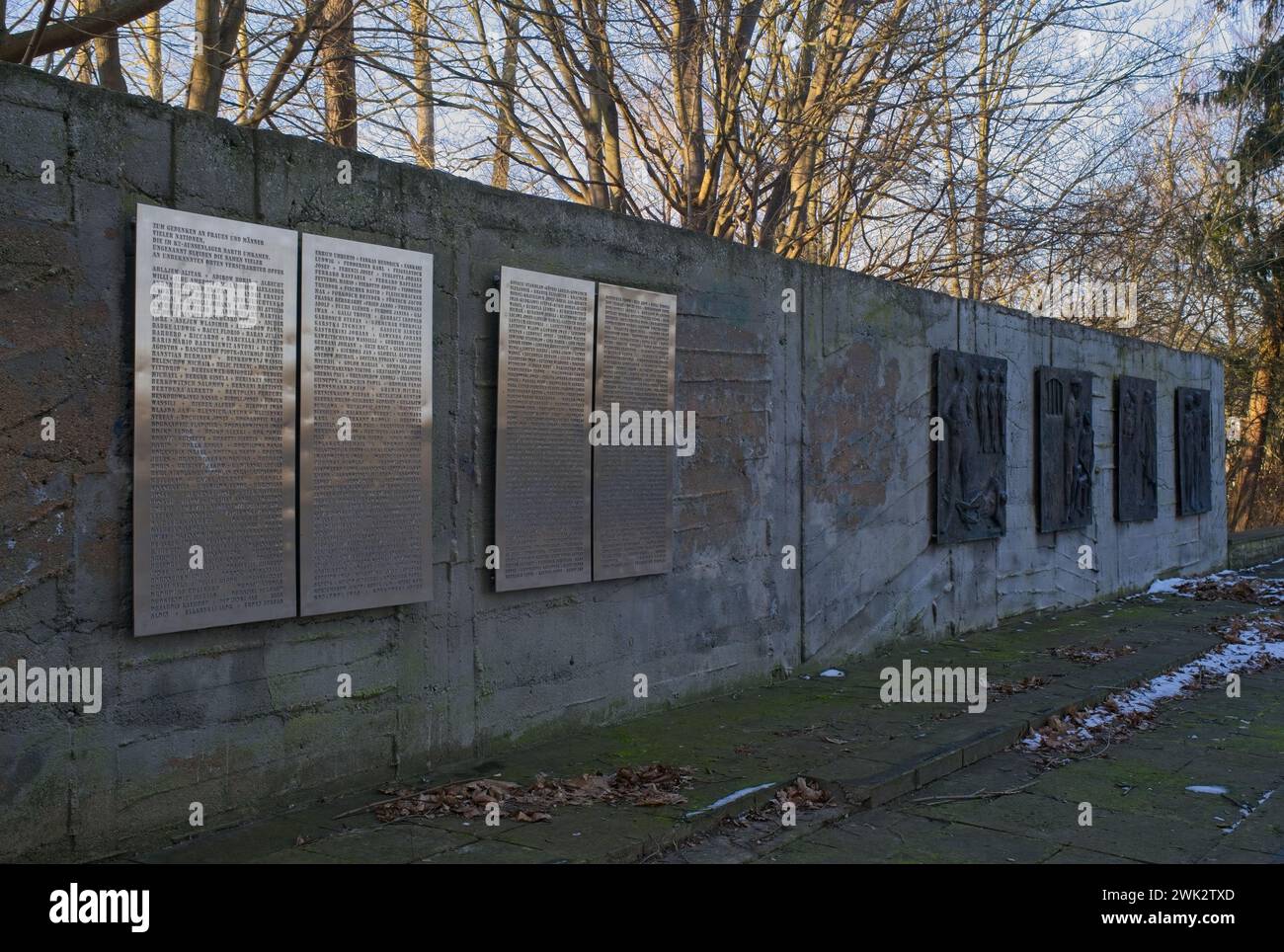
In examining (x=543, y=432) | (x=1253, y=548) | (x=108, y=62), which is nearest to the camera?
(x=543, y=432)

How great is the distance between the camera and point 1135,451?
49.2 feet

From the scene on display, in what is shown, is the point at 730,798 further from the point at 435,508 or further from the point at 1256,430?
the point at 1256,430

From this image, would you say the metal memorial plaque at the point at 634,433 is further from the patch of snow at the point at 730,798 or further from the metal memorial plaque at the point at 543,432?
the patch of snow at the point at 730,798

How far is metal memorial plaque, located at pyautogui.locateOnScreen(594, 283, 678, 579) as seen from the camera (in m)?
7.32

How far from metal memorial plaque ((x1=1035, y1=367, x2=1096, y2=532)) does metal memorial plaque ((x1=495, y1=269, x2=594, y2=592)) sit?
7.10 m

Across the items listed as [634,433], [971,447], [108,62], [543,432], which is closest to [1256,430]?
[971,447]

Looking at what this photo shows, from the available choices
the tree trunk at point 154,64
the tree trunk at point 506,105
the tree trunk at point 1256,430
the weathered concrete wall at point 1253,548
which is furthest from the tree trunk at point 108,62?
the tree trunk at point 1256,430

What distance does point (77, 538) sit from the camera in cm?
481

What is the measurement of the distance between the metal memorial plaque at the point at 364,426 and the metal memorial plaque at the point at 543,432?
59cm

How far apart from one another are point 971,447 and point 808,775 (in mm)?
5884

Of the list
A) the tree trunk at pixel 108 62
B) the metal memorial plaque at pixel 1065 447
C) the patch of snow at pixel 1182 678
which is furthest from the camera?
the metal memorial plaque at pixel 1065 447

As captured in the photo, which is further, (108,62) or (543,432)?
(108,62)

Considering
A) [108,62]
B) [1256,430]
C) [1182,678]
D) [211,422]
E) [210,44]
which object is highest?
[108,62]

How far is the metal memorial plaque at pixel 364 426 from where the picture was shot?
5.60 metres
